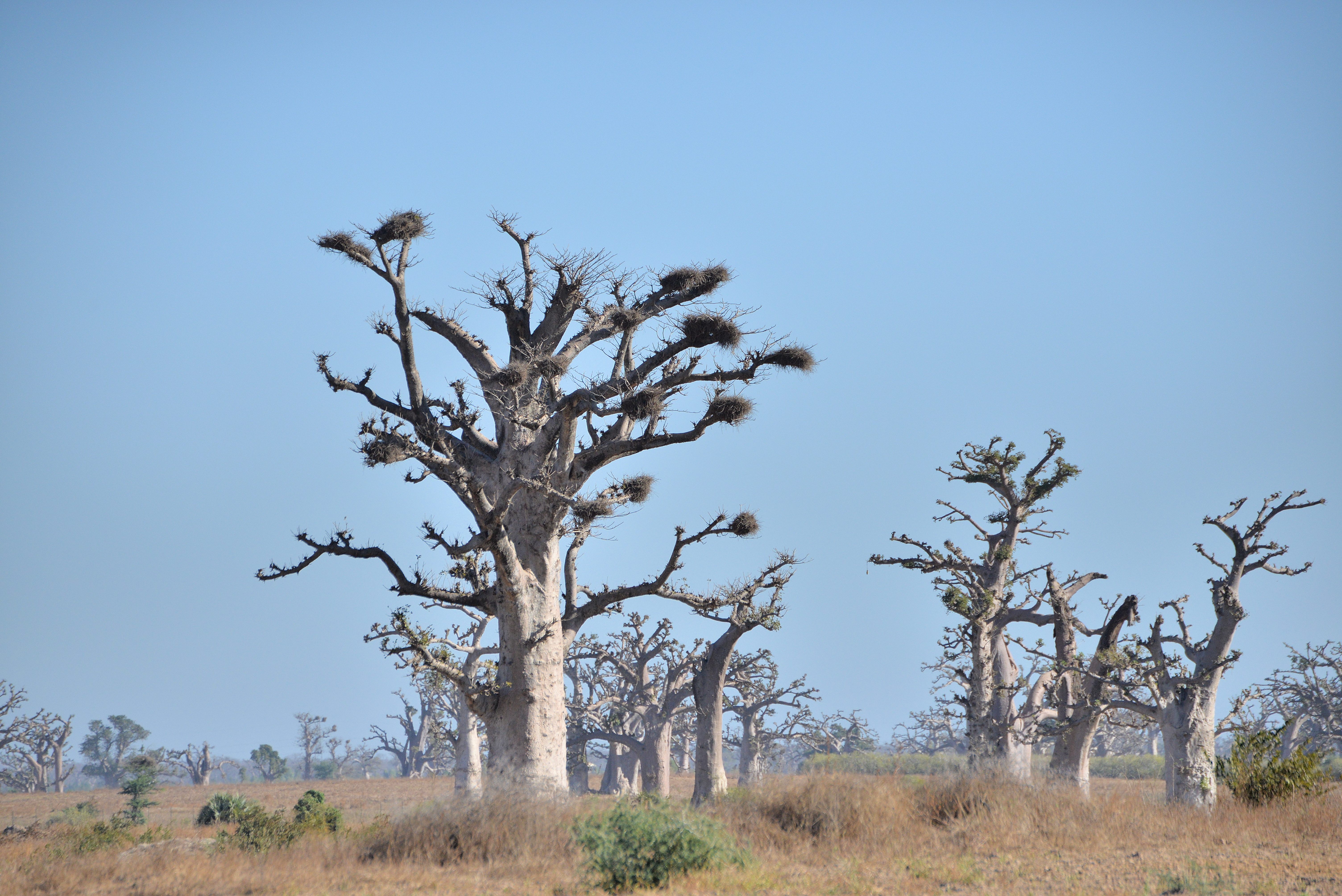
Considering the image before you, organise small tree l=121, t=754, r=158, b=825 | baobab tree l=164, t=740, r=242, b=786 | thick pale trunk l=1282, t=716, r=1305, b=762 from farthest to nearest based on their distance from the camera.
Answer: baobab tree l=164, t=740, r=242, b=786 → thick pale trunk l=1282, t=716, r=1305, b=762 → small tree l=121, t=754, r=158, b=825

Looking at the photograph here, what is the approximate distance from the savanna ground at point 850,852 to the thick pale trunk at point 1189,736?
2.43m

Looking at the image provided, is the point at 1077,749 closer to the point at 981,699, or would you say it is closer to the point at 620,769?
the point at 981,699

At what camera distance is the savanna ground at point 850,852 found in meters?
8.91

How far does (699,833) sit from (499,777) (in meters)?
3.94

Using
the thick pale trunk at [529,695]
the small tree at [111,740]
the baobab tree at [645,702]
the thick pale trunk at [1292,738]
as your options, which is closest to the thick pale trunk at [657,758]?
the baobab tree at [645,702]

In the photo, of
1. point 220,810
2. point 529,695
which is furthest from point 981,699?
point 220,810

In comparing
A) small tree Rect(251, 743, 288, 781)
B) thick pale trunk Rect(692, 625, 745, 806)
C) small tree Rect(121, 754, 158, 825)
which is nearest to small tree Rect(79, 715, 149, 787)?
small tree Rect(251, 743, 288, 781)

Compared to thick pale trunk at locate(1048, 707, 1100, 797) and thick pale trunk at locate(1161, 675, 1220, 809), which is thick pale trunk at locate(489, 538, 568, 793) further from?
thick pale trunk at locate(1161, 675, 1220, 809)

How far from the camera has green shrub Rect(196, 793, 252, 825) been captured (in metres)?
23.2

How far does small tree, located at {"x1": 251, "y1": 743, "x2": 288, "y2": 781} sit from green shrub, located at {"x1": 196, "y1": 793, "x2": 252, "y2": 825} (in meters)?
47.0

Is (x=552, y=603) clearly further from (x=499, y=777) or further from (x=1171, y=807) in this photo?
(x=1171, y=807)

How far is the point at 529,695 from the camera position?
12.9m

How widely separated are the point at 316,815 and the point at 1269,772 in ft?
48.2

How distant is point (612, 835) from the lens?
30.3ft
